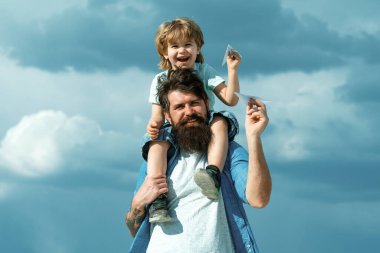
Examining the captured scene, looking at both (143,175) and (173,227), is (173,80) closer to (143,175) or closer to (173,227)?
(143,175)

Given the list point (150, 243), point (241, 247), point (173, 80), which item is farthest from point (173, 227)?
point (173, 80)

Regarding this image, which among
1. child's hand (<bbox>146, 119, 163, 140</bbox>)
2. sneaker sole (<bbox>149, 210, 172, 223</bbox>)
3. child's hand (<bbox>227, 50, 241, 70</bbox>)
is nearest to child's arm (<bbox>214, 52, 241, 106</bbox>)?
child's hand (<bbox>227, 50, 241, 70</bbox>)

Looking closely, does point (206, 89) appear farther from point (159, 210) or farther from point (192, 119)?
point (159, 210)

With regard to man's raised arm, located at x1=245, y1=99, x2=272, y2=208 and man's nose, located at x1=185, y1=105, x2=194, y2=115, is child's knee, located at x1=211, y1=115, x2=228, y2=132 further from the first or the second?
man's raised arm, located at x1=245, y1=99, x2=272, y2=208

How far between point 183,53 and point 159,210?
6.73 ft

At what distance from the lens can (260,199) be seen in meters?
5.16

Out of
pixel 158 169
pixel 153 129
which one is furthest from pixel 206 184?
pixel 153 129

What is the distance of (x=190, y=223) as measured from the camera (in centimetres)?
527

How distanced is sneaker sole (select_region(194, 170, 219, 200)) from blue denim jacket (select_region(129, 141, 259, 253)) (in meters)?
0.25

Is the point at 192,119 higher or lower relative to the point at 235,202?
higher

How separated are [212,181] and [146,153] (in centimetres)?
103

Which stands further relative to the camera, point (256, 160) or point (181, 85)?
point (181, 85)

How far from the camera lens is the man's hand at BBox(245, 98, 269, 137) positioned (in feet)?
16.2

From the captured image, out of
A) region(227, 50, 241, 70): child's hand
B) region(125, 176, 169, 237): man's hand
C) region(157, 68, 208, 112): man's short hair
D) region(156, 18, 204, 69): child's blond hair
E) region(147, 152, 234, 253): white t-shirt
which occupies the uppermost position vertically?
region(156, 18, 204, 69): child's blond hair
